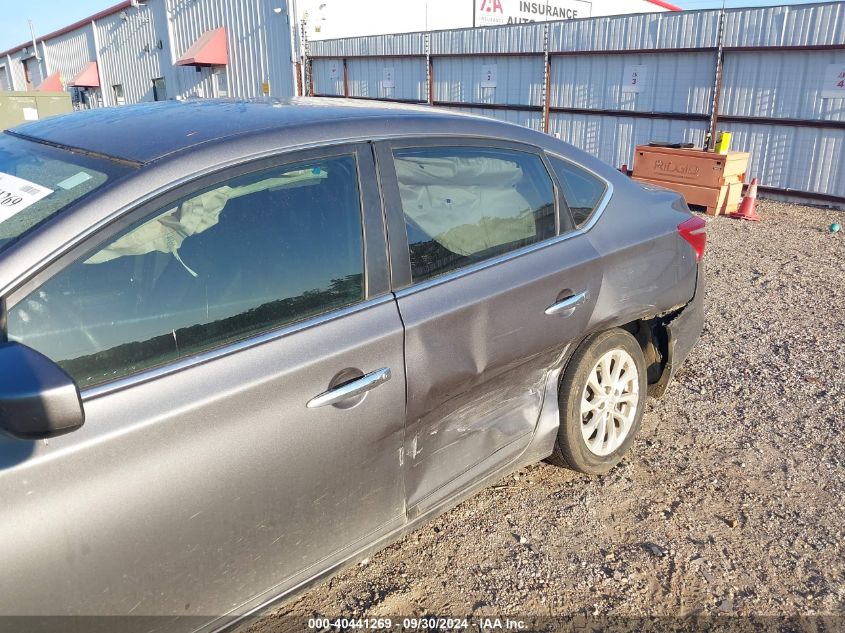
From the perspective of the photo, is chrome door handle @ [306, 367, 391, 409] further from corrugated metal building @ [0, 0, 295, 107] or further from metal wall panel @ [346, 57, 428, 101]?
corrugated metal building @ [0, 0, 295, 107]

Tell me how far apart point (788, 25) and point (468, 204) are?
9.94 metres

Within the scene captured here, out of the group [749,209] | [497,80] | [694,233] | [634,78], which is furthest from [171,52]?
[694,233]

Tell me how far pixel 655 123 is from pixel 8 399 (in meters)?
12.4

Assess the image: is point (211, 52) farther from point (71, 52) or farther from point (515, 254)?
point (515, 254)

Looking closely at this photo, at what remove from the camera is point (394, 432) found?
2297 mm

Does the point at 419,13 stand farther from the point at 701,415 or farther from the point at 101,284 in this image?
the point at 101,284

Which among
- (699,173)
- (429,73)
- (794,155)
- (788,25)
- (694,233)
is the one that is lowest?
(699,173)

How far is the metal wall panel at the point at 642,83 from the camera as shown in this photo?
11.5 m

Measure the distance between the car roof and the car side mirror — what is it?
2.33ft

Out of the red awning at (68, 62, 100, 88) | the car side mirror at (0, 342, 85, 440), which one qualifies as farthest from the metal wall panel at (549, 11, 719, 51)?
the red awning at (68, 62, 100, 88)

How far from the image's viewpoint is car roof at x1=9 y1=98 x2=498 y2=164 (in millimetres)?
2120

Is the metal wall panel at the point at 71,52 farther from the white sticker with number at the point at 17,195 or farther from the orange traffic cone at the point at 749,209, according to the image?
the white sticker with number at the point at 17,195

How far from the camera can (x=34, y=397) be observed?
1470 millimetres

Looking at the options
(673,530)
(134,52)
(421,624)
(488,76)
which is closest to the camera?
(421,624)
